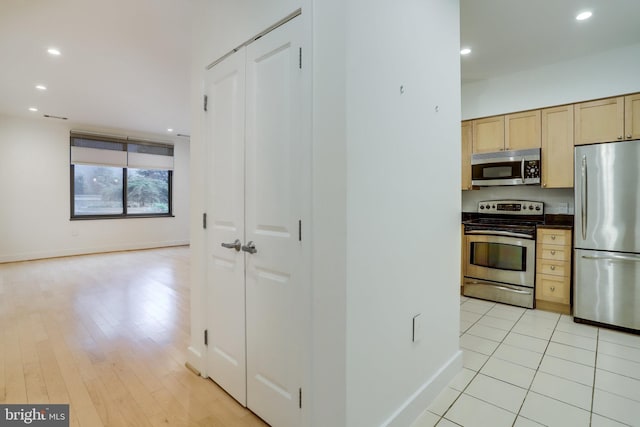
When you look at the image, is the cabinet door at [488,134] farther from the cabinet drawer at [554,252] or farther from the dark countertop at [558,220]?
the cabinet drawer at [554,252]

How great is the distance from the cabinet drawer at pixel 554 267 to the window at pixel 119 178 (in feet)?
26.1

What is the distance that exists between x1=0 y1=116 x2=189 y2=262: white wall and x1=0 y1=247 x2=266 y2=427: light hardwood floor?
168cm

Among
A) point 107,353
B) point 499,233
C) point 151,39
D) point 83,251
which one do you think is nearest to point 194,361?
point 107,353

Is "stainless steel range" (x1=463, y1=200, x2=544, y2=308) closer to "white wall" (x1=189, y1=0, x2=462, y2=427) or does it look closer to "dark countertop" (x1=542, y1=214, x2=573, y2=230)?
"dark countertop" (x1=542, y1=214, x2=573, y2=230)

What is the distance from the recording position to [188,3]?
2.56 meters

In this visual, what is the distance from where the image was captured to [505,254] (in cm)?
363

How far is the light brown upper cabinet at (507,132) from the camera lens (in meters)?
3.66

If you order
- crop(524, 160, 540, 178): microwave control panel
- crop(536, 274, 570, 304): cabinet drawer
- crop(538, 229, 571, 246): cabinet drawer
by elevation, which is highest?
crop(524, 160, 540, 178): microwave control panel

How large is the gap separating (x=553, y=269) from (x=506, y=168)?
1.29 meters

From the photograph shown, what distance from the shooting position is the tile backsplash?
3.73 metres

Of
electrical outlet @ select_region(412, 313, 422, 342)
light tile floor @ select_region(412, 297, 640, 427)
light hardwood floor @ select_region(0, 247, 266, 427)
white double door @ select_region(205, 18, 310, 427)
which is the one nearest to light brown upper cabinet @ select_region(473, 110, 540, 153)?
light tile floor @ select_region(412, 297, 640, 427)

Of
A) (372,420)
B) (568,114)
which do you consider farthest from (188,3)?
(568,114)

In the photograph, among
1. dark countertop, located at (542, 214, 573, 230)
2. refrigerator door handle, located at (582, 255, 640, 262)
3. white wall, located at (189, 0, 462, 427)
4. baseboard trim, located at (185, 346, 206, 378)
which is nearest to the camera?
white wall, located at (189, 0, 462, 427)

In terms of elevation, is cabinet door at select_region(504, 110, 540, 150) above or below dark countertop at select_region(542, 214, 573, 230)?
above
